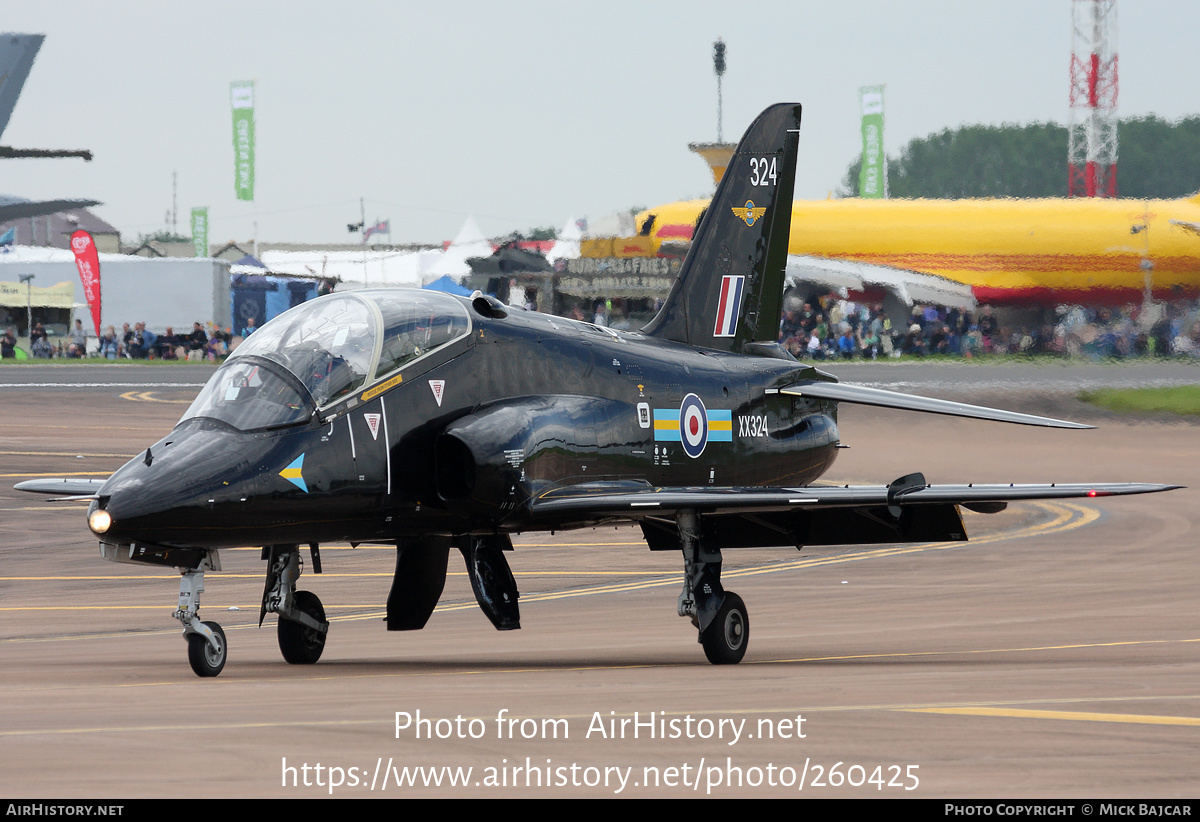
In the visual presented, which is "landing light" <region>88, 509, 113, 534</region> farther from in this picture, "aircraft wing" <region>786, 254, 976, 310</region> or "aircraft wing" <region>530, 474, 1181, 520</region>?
"aircraft wing" <region>786, 254, 976, 310</region>

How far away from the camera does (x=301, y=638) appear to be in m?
12.5

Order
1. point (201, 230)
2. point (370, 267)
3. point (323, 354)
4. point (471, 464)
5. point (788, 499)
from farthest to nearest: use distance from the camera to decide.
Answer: point (201, 230) < point (370, 267) < point (471, 464) < point (788, 499) < point (323, 354)

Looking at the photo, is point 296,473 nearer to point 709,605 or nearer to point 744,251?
point 709,605

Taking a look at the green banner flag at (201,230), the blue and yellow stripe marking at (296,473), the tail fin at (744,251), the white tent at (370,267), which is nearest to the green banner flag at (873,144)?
the white tent at (370,267)

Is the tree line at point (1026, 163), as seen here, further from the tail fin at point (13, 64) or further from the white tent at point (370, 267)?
the tail fin at point (13, 64)

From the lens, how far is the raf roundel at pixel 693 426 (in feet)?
46.3

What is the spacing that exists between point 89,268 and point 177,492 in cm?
5780

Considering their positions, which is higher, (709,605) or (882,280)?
(882,280)

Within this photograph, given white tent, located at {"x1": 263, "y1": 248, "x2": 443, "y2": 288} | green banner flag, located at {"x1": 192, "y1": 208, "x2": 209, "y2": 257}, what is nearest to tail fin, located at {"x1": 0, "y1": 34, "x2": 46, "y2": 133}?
white tent, located at {"x1": 263, "y1": 248, "x2": 443, "y2": 288}

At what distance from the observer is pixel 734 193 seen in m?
16.6

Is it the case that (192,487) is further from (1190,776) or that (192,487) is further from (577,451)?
(1190,776)

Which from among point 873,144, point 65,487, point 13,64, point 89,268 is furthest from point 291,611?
point 873,144

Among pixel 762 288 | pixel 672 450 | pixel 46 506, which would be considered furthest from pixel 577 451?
pixel 46 506

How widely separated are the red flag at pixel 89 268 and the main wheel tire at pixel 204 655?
55.1 m
